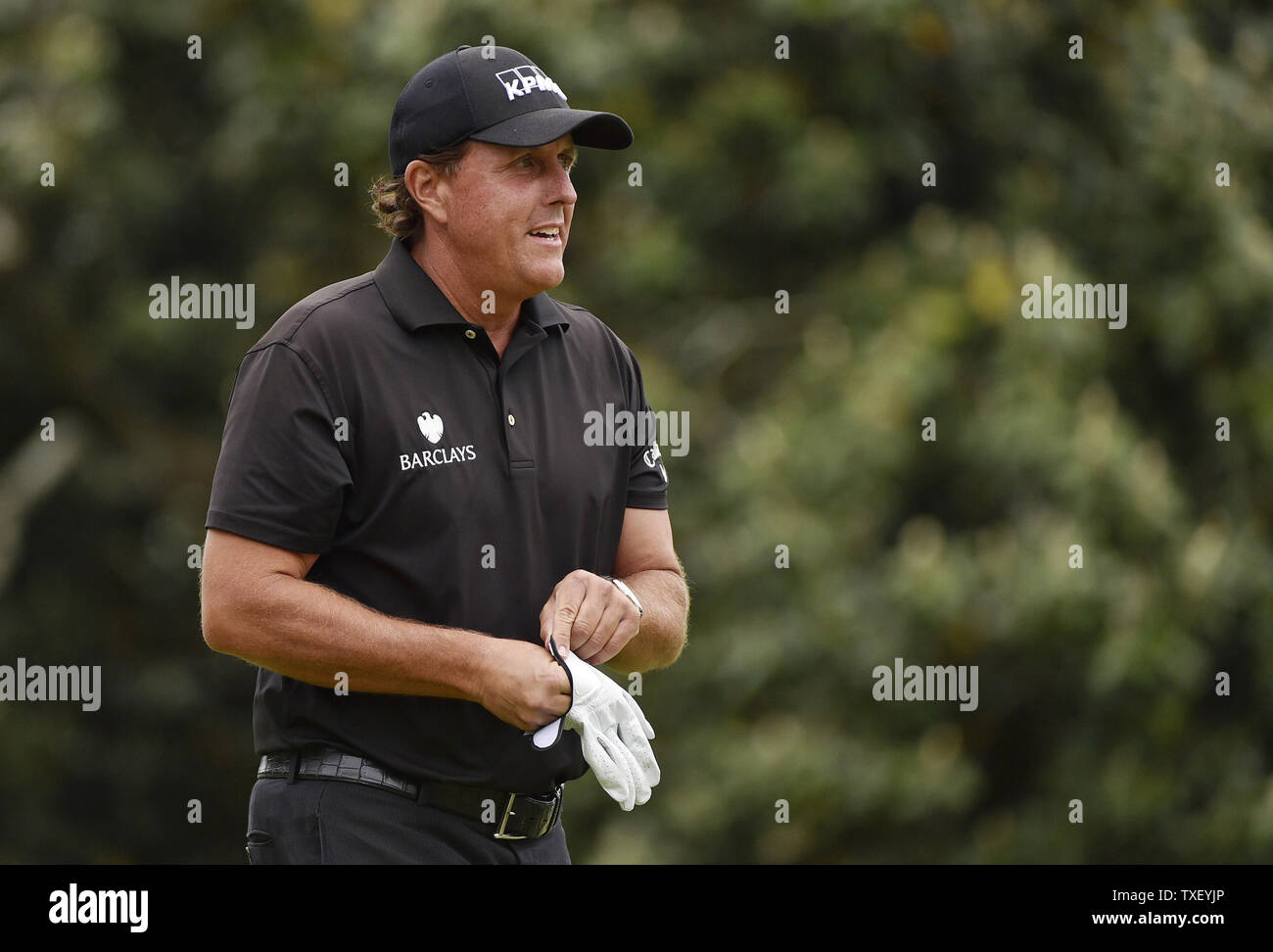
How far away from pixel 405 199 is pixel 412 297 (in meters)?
0.31

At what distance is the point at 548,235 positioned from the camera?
360 centimetres

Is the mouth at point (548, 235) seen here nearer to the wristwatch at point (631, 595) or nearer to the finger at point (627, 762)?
the wristwatch at point (631, 595)

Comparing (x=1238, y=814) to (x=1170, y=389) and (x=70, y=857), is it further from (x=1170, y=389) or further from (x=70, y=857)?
(x=70, y=857)

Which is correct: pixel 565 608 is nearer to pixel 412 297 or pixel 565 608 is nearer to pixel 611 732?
pixel 611 732

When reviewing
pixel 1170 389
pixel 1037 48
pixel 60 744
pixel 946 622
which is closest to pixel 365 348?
pixel 946 622

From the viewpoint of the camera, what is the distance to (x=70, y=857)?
15914 mm

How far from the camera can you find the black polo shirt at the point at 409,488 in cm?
331

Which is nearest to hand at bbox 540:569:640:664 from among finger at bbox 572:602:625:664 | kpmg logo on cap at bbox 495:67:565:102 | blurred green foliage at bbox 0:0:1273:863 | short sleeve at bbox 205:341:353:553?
finger at bbox 572:602:625:664

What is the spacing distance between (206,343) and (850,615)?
7.12 metres

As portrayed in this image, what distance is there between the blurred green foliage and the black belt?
700cm

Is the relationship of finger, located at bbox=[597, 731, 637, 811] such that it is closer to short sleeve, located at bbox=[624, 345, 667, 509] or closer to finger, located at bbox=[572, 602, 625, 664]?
finger, located at bbox=[572, 602, 625, 664]

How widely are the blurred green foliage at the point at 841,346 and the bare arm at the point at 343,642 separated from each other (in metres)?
7.26

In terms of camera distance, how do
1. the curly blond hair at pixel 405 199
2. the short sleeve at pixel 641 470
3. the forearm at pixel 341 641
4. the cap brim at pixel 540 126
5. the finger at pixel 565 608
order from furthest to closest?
the short sleeve at pixel 641 470 → the curly blond hair at pixel 405 199 → the cap brim at pixel 540 126 → the finger at pixel 565 608 → the forearm at pixel 341 641

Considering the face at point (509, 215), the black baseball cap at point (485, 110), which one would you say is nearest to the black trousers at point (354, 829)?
the face at point (509, 215)
